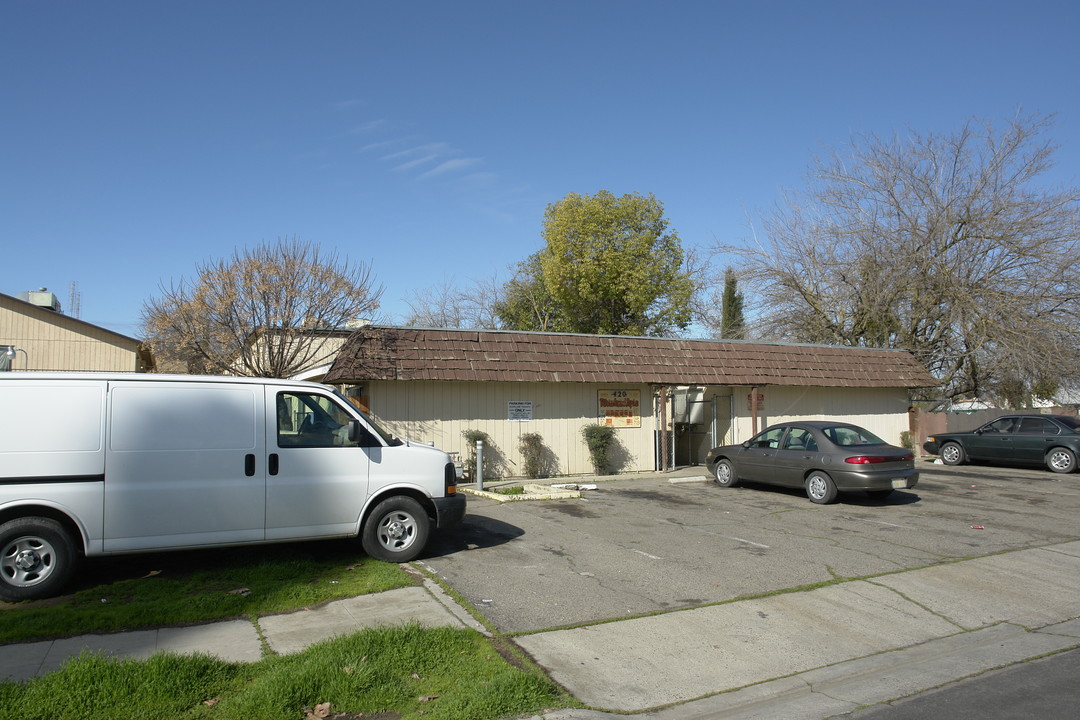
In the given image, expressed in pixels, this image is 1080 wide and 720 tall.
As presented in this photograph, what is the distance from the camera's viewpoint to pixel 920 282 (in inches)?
1080

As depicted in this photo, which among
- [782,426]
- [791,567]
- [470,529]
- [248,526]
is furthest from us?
[782,426]

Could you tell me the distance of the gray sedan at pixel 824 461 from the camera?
41.7 ft

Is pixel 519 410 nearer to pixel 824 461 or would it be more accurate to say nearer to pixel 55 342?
pixel 824 461

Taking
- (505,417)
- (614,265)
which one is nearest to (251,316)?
(505,417)

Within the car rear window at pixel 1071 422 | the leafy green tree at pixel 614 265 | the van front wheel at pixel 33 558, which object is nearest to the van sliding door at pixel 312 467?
the van front wheel at pixel 33 558

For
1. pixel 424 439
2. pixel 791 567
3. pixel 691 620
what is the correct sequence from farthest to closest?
1. pixel 424 439
2. pixel 791 567
3. pixel 691 620

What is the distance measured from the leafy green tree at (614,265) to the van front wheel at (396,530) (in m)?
25.6

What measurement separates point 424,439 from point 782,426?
737 cm

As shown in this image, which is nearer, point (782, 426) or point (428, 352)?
point (782, 426)

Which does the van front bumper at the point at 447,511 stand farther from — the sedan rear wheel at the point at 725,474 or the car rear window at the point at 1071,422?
the car rear window at the point at 1071,422

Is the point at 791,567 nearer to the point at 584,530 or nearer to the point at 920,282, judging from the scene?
the point at 584,530

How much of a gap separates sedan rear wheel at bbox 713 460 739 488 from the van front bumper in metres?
8.37

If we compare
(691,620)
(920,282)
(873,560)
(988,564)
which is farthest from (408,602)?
(920,282)

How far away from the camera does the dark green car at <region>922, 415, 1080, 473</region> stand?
60.8ft
